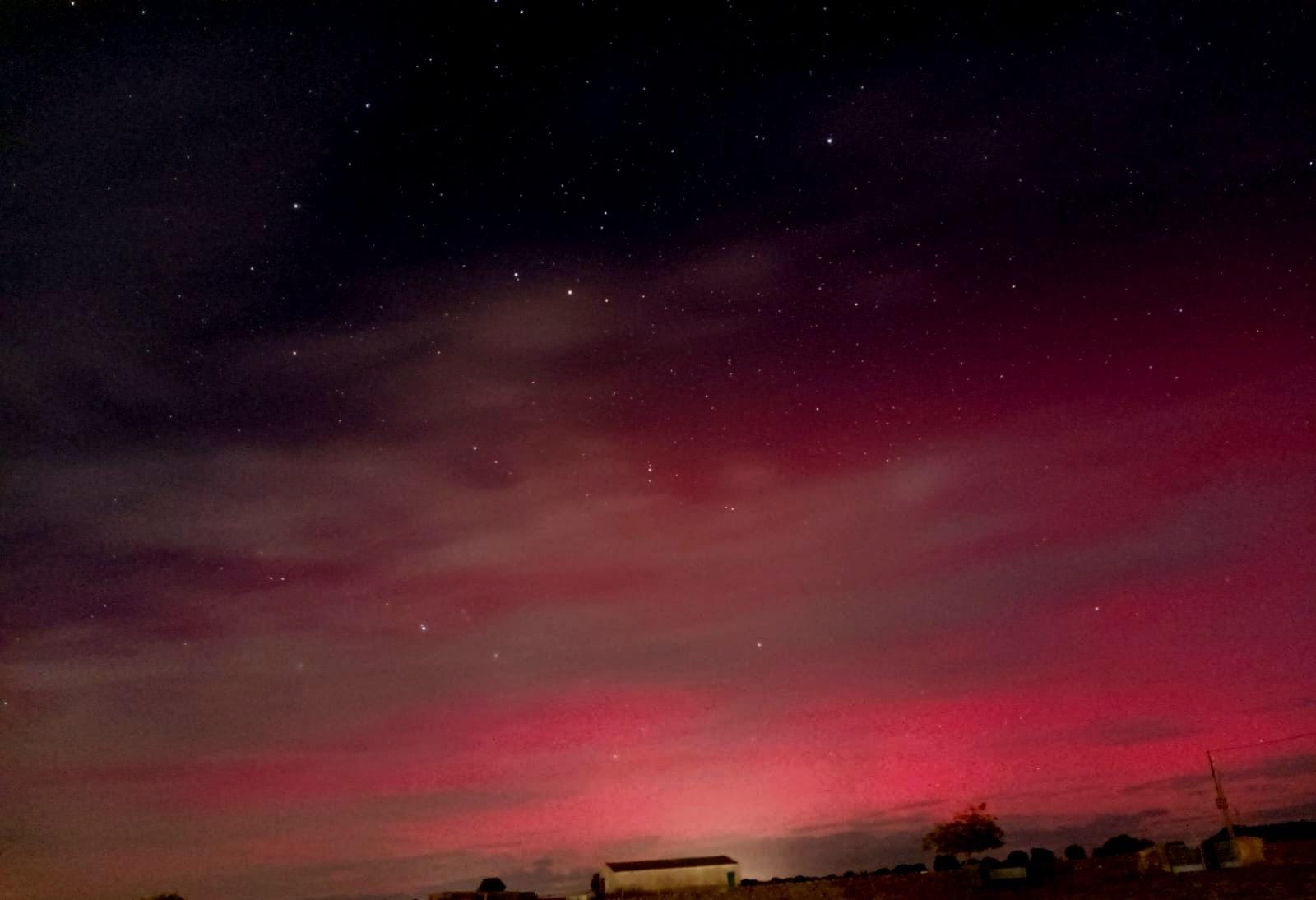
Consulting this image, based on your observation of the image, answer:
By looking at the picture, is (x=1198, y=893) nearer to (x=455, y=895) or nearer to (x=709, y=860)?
(x=455, y=895)

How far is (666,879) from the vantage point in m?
77.2

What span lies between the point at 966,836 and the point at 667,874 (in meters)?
20.6

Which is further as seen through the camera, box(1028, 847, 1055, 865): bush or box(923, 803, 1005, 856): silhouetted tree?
box(923, 803, 1005, 856): silhouetted tree

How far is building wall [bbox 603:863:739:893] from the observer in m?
75.1

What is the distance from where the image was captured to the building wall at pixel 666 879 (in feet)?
246

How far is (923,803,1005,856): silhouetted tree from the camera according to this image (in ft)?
243

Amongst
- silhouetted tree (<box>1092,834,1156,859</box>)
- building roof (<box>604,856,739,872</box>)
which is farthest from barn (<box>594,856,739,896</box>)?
silhouetted tree (<box>1092,834,1156,859</box>)

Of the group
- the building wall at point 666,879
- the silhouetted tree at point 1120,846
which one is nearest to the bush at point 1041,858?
the silhouetted tree at point 1120,846

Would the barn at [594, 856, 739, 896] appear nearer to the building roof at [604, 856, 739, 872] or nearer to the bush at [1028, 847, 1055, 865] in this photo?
the building roof at [604, 856, 739, 872]

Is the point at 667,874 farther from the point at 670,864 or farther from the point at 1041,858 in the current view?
the point at 1041,858

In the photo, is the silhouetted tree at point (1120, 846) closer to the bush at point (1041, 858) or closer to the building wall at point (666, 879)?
the bush at point (1041, 858)

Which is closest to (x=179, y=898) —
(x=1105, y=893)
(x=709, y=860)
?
(x=709, y=860)

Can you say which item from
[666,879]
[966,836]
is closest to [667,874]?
Result: [666,879]

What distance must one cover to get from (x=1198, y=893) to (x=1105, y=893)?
3576 millimetres
